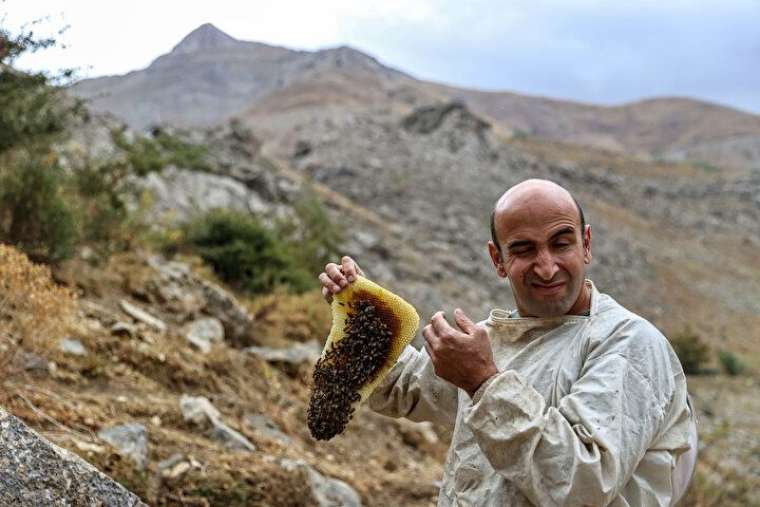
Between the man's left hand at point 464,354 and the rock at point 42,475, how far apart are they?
3.32 feet

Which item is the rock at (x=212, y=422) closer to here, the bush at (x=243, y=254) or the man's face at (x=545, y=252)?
the man's face at (x=545, y=252)

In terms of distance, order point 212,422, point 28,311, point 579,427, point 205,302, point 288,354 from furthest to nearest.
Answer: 1. point 205,302
2. point 288,354
3. point 212,422
4. point 28,311
5. point 579,427

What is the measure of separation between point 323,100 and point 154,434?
50566 millimetres

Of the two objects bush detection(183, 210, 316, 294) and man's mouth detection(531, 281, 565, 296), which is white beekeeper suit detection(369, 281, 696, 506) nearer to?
man's mouth detection(531, 281, 565, 296)

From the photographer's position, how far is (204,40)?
3.03 meters

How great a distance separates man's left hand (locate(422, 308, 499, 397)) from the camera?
5.57ft

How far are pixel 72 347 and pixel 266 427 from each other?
4.79 feet

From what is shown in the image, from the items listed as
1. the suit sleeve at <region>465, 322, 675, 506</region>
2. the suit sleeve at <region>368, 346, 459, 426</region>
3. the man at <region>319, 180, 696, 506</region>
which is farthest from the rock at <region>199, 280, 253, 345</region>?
the suit sleeve at <region>465, 322, 675, 506</region>

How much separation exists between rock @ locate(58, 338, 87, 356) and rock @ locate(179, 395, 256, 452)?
749 mm

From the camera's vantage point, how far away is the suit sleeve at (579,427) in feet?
5.16

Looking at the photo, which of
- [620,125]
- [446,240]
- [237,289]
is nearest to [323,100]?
[446,240]

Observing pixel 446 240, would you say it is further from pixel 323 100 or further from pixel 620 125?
pixel 620 125

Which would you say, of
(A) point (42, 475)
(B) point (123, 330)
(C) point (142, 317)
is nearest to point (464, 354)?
(A) point (42, 475)

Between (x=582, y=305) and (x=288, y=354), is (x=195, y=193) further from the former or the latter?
(x=582, y=305)
